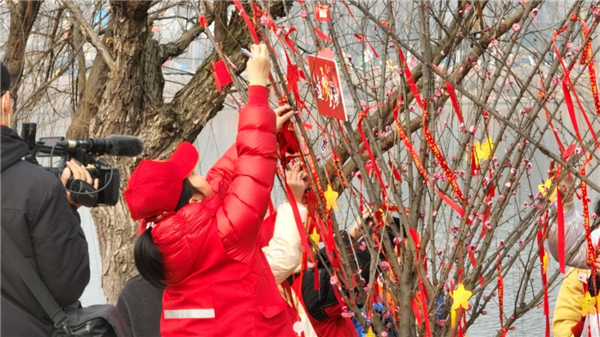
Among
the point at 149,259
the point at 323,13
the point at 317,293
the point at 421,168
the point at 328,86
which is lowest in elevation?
the point at 317,293

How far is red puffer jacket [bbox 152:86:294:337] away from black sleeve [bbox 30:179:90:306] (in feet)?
0.79

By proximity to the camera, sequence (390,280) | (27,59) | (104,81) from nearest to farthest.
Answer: (390,280) → (104,81) → (27,59)

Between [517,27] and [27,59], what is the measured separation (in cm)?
484

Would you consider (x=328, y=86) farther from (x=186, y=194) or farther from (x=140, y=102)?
(x=140, y=102)

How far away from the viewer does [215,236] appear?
251cm

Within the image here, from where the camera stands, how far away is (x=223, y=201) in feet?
8.45

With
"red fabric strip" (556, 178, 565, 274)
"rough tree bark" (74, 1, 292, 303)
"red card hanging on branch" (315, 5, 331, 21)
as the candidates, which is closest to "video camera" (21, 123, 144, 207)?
"red card hanging on branch" (315, 5, 331, 21)

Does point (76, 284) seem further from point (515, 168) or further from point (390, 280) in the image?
point (515, 168)

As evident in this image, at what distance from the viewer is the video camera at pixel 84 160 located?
2588mm

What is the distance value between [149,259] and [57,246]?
0.88 ft

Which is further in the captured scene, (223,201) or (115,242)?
(115,242)

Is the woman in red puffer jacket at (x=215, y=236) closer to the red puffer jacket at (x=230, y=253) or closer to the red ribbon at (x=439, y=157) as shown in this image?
the red puffer jacket at (x=230, y=253)

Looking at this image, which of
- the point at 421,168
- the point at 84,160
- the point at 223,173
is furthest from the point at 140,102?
the point at 421,168

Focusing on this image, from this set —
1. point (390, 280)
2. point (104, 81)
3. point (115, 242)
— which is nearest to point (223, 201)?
point (390, 280)
